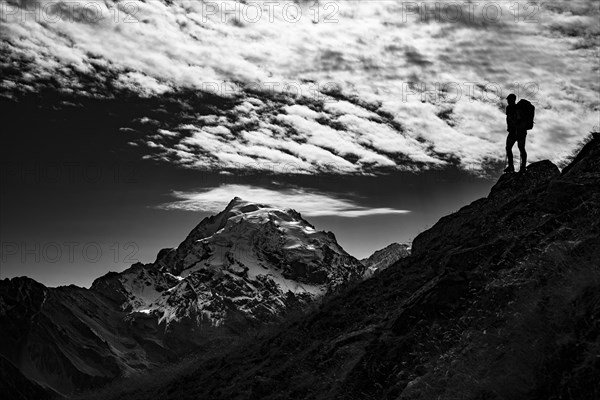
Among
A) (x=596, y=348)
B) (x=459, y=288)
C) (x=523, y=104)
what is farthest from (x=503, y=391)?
(x=523, y=104)

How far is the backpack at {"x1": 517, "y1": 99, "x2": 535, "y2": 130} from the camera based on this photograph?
832 inches

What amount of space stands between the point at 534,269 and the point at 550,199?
461cm

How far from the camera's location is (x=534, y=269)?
9.50 meters

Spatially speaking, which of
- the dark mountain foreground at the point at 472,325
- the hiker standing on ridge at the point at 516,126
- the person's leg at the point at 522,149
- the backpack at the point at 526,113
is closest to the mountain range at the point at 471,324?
the dark mountain foreground at the point at 472,325

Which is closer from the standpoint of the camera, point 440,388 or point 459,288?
point 440,388

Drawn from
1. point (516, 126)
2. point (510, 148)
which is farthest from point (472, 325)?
point (510, 148)

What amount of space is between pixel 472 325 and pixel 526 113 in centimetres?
1467

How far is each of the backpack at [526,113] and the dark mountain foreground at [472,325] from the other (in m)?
1.92

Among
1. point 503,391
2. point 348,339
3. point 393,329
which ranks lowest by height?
point 348,339

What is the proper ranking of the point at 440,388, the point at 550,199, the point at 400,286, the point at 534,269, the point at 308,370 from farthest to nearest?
the point at 400,286, the point at 308,370, the point at 550,199, the point at 534,269, the point at 440,388

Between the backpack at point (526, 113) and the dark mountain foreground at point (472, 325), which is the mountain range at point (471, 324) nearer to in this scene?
the dark mountain foreground at point (472, 325)

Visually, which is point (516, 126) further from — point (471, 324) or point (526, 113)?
point (471, 324)

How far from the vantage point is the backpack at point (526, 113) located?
21125mm

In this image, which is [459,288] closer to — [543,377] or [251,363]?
[543,377]
